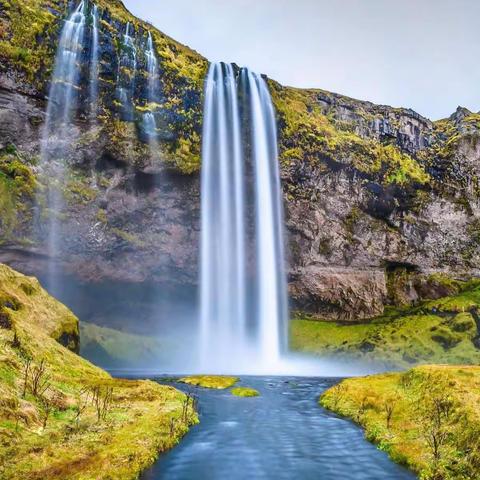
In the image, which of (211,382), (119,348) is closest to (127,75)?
(119,348)

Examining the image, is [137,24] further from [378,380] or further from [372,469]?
[372,469]

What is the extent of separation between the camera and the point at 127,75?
6844 cm

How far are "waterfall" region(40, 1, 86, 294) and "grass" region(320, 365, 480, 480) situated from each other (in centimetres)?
4943

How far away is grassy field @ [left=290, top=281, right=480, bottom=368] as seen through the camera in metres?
72.2

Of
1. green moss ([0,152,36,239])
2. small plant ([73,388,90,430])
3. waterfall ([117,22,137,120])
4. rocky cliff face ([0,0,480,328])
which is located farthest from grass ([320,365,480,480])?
waterfall ([117,22,137,120])

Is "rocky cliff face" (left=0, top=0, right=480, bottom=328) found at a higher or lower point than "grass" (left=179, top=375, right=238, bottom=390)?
higher

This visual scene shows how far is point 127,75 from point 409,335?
201 ft

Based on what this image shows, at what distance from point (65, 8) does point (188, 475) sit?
238ft

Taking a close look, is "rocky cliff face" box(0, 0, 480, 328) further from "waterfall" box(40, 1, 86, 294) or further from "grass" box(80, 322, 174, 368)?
"grass" box(80, 322, 174, 368)

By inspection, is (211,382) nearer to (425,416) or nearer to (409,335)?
(425,416)

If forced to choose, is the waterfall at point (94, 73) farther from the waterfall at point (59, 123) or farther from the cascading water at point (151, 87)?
the cascading water at point (151, 87)

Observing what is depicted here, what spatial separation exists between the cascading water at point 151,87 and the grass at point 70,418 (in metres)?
41.2

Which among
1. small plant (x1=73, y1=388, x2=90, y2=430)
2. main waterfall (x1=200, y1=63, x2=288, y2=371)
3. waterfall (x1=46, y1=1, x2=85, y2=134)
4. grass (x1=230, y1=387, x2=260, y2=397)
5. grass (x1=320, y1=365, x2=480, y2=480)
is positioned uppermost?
waterfall (x1=46, y1=1, x2=85, y2=134)

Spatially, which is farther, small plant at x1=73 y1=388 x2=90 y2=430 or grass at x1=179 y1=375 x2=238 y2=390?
grass at x1=179 y1=375 x2=238 y2=390
